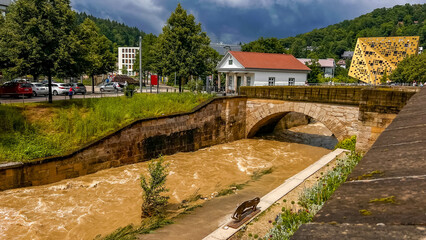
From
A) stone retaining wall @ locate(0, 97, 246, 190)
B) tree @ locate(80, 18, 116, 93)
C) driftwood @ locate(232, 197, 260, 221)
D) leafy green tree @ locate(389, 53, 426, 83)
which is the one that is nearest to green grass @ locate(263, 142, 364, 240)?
driftwood @ locate(232, 197, 260, 221)

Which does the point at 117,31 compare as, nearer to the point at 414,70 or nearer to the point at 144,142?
the point at 414,70

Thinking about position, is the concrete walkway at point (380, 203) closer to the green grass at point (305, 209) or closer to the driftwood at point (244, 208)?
the green grass at point (305, 209)

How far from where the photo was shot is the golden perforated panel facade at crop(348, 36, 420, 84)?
6825 cm

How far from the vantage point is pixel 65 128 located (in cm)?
1628

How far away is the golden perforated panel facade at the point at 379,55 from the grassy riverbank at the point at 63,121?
6318 cm

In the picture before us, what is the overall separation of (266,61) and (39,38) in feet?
86.2

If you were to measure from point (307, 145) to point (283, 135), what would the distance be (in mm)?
4599

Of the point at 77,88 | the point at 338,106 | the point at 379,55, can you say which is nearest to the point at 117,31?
the point at 379,55

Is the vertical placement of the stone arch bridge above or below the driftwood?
above

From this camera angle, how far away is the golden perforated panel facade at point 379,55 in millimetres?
68250

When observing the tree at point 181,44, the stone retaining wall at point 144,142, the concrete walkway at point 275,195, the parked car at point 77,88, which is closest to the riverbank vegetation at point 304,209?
the concrete walkway at point 275,195

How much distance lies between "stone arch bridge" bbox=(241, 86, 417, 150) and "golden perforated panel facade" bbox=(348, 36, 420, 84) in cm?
5317

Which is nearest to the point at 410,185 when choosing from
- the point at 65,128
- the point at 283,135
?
the point at 65,128

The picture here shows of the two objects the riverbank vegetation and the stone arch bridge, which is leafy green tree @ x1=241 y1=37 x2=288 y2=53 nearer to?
the stone arch bridge
